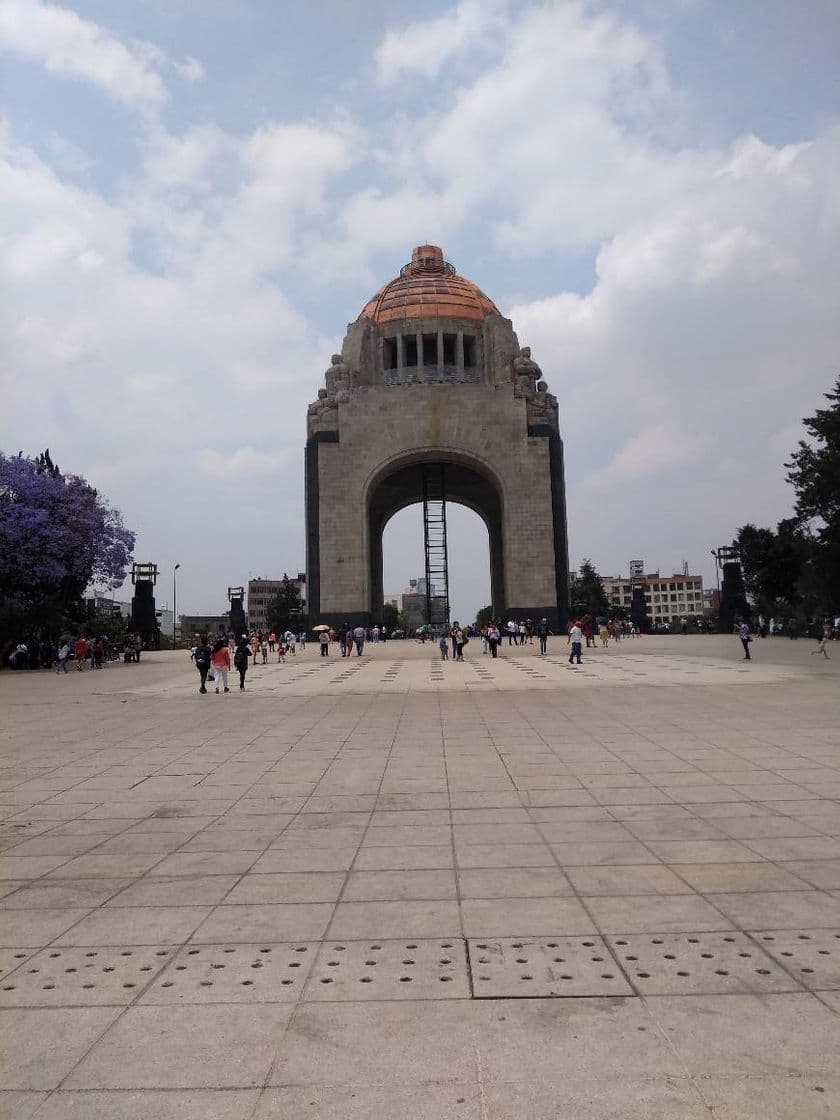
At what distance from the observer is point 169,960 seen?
143 inches

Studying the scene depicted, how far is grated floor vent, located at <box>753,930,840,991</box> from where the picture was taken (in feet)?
10.7

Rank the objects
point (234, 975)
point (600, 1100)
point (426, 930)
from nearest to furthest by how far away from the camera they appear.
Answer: point (600, 1100) → point (234, 975) → point (426, 930)

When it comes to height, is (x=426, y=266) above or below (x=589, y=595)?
above

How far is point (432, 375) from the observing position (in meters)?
48.1

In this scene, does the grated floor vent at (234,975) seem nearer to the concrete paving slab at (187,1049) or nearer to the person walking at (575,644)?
the concrete paving slab at (187,1049)

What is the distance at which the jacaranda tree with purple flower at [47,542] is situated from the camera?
89.6ft

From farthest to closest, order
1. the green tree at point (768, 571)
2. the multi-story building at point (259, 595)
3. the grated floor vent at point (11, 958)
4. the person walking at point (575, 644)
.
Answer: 1. the multi-story building at point (259, 595)
2. the green tree at point (768, 571)
3. the person walking at point (575, 644)
4. the grated floor vent at point (11, 958)

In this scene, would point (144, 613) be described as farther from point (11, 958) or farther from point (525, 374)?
point (11, 958)

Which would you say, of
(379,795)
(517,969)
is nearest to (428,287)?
Result: (379,795)

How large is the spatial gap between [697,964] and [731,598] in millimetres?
46189

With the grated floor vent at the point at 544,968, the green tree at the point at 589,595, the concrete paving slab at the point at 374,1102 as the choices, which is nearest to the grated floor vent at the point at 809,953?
the grated floor vent at the point at 544,968

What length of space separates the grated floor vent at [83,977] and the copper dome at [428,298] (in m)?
48.1

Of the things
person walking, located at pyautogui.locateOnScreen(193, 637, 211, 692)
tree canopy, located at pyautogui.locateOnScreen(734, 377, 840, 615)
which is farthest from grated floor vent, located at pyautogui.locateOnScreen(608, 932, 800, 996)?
tree canopy, located at pyautogui.locateOnScreen(734, 377, 840, 615)

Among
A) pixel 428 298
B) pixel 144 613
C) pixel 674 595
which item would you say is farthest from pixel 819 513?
pixel 674 595
